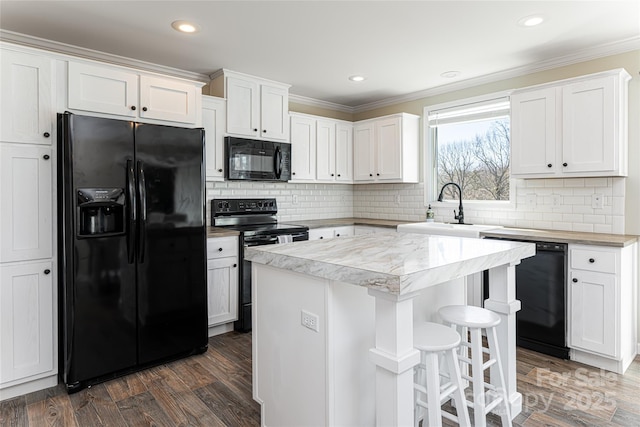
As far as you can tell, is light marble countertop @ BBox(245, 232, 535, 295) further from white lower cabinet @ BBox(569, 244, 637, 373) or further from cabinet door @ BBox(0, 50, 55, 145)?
cabinet door @ BBox(0, 50, 55, 145)

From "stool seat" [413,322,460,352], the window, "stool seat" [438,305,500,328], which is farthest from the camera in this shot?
the window

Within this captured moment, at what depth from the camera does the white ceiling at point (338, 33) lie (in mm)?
2510

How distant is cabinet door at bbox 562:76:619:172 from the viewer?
9.50 ft

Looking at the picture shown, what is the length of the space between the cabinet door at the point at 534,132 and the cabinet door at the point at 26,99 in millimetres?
3616

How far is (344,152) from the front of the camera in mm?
4969

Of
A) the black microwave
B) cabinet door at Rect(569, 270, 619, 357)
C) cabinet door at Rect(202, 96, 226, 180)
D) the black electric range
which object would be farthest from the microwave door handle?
cabinet door at Rect(569, 270, 619, 357)

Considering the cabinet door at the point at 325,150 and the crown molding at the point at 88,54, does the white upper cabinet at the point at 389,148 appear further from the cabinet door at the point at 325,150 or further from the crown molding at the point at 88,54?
the crown molding at the point at 88,54

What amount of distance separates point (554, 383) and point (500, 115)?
257 centimetres

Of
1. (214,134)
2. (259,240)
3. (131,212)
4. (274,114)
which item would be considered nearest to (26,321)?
(131,212)

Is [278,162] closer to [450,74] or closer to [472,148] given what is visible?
[450,74]

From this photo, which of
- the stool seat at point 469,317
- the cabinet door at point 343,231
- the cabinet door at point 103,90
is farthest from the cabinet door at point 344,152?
the stool seat at point 469,317

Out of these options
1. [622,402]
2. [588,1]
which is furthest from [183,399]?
[588,1]

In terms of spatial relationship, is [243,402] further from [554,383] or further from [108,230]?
[554,383]

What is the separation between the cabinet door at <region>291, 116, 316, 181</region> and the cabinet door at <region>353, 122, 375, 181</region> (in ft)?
2.20
